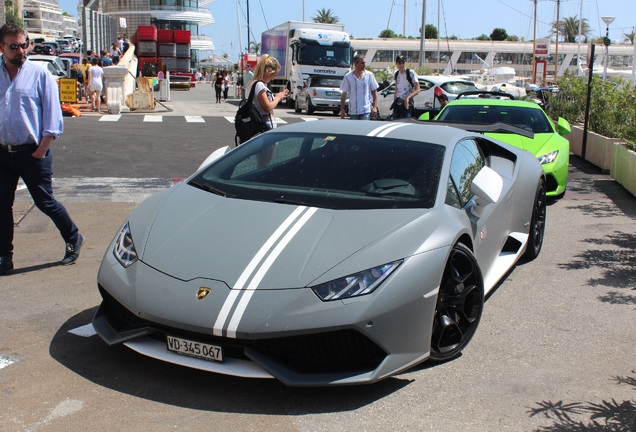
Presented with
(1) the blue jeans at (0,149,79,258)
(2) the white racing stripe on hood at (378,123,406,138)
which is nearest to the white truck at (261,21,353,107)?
(1) the blue jeans at (0,149,79,258)

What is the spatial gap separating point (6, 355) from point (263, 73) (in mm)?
4277

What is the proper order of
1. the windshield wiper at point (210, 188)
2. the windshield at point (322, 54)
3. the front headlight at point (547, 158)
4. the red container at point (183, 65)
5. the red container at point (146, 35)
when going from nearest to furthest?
the windshield wiper at point (210, 188)
the front headlight at point (547, 158)
the windshield at point (322, 54)
the red container at point (146, 35)
the red container at point (183, 65)

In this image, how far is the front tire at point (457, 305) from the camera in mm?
4062

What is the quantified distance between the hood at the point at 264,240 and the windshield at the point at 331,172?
150 mm

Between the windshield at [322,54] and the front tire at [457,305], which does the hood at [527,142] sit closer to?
the front tire at [457,305]

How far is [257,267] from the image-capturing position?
3775 millimetres

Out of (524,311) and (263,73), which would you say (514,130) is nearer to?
(263,73)

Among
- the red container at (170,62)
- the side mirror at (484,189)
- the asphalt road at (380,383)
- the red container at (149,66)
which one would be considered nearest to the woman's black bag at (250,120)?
the asphalt road at (380,383)

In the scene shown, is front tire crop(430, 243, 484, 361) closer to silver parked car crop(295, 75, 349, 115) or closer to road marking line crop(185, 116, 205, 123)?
road marking line crop(185, 116, 205, 123)

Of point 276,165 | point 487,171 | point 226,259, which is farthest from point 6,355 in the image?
point 487,171

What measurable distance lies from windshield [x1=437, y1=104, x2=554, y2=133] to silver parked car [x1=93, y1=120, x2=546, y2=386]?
5128 mm

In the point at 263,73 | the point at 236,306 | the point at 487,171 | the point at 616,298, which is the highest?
the point at 263,73

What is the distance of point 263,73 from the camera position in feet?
24.8

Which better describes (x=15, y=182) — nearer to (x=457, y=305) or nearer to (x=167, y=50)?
(x=457, y=305)
